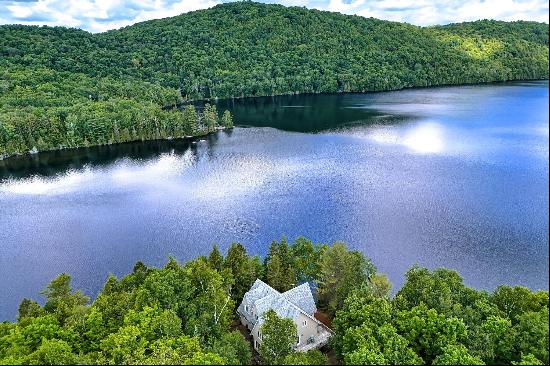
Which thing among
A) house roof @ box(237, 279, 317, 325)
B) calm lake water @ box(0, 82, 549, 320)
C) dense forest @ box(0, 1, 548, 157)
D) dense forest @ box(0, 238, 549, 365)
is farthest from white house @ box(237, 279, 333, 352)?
dense forest @ box(0, 1, 548, 157)

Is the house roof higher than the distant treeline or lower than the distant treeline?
lower

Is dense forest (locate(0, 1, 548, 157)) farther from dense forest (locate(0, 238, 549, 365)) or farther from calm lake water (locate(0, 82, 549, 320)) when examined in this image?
dense forest (locate(0, 238, 549, 365))

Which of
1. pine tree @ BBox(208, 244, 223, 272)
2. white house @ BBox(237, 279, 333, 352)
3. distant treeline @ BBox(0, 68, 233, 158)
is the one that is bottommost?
white house @ BBox(237, 279, 333, 352)

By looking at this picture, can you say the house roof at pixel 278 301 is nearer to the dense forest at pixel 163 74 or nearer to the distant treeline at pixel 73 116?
the distant treeline at pixel 73 116

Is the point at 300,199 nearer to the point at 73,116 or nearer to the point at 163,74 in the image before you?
the point at 73,116

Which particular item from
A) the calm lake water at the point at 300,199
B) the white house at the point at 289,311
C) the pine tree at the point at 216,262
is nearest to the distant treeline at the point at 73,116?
the calm lake water at the point at 300,199

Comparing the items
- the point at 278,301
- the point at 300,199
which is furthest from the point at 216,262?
the point at 300,199

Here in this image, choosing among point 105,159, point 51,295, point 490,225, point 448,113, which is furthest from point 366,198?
point 448,113
